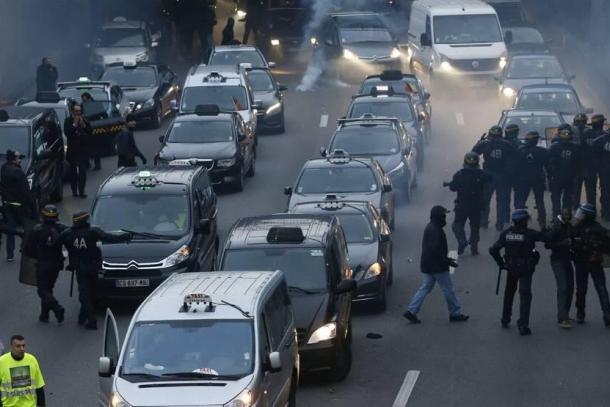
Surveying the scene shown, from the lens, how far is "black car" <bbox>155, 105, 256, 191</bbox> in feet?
99.2

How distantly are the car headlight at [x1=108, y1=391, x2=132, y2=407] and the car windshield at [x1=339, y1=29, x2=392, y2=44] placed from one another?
32431mm

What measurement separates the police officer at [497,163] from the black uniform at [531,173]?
176 millimetres

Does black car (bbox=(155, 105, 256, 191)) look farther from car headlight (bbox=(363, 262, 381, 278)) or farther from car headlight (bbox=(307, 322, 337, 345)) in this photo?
car headlight (bbox=(307, 322, 337, 345))

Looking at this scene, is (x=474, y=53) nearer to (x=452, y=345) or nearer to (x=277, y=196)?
(x=277, y=196)

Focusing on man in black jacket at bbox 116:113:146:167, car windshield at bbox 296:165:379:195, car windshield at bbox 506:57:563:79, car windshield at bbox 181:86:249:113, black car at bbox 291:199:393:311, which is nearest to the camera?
black car at bbox 291:199:393:311

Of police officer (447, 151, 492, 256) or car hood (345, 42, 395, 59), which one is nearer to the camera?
police officer (447, 151, 492, 256)

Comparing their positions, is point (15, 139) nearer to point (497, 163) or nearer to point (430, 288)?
point (497, 163)

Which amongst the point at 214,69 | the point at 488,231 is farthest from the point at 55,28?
the point at 488,231

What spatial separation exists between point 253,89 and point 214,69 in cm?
111

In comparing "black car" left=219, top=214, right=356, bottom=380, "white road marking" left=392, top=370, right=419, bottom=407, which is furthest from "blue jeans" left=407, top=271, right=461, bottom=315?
"white road marking" left=392, top=370, right=419, bottom=407

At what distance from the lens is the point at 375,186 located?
25.7m

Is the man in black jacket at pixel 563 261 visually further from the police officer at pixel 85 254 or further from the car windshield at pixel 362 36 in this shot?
the car windshield at pixel 362 36

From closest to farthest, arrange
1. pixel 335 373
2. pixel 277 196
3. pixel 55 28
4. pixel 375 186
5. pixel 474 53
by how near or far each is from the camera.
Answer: pixel 335 373, pixel 375 186, pixel 277 196, pixel 474 53, pixel 55 28

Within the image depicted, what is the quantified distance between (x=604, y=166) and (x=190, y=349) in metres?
14.2
